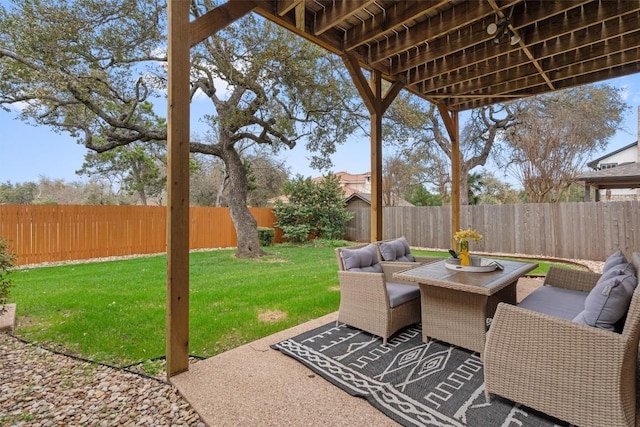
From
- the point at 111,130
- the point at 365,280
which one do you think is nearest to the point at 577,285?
the point at 365,280

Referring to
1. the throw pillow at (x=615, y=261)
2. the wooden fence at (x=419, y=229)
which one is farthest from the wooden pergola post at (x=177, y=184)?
the wooden fence at (x=419, y=229)

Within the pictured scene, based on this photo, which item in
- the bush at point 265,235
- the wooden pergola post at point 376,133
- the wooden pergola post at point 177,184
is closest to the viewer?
the wooden pergola post at point 177,184

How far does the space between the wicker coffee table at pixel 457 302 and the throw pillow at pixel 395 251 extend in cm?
79

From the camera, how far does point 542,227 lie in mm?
7648

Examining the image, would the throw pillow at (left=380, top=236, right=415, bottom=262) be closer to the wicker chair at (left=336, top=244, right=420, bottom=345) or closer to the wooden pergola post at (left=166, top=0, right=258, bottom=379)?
the wicker chair at (left=336, top=244, right=420, bottom=345)

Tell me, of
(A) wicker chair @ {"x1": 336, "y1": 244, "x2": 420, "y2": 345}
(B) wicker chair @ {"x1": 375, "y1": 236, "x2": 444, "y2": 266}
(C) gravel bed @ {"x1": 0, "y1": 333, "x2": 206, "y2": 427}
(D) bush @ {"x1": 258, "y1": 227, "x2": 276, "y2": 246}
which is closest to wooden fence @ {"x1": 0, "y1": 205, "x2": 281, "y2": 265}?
(D) bush @ {"x1": 258, "y1": 227, "x2": 276, "y2": 246}

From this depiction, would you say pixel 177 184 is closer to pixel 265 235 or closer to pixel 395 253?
pixel 395 253

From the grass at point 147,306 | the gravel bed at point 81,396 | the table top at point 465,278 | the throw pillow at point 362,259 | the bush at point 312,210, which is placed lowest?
the gravel bed at point 81,396

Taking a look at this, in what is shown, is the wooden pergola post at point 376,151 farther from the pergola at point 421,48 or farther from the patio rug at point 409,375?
the patio rug at point 409,375

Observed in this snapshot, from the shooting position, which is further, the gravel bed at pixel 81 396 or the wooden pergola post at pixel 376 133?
the wooden pergola post at pixel 376 133

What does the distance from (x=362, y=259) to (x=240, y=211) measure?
5868mm

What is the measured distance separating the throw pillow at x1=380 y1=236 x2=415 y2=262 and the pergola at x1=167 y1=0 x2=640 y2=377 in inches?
17.0

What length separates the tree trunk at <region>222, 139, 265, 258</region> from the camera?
8.25 meters

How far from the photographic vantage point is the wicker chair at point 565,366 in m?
1.53
